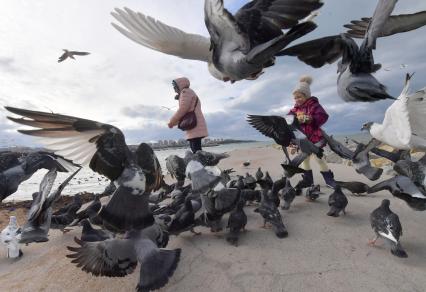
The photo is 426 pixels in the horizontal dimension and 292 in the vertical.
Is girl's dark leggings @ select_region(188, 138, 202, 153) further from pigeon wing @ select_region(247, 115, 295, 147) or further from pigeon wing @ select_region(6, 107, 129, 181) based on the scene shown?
pigeon wing @ select_region(6, 107, 129, 181)

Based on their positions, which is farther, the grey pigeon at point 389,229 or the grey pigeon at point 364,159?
the grey pigeon at point 364,159

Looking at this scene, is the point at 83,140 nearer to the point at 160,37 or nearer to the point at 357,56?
the point at 160,37

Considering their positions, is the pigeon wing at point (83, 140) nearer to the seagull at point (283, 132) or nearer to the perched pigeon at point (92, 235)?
the perched pigeon at point (92, 235)

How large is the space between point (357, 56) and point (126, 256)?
8.45ft

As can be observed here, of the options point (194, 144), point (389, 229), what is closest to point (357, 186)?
point (389, 229)

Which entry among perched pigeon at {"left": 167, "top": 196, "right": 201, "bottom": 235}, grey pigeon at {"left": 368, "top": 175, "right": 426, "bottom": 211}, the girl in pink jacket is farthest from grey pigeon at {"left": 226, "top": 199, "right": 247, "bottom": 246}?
the girl in pink jacket

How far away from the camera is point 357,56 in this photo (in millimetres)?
2016

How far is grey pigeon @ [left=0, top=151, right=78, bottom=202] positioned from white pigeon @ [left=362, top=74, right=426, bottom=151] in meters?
4.10

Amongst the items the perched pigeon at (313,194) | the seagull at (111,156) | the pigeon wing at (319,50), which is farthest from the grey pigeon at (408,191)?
the seagull at (111,156)

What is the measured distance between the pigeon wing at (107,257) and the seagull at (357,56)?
2220 mm

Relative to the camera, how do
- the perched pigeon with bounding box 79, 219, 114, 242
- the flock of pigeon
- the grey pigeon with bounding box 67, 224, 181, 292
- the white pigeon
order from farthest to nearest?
the perched pigeon with bounding box 79, 219, 114, 242 → the white pigeon → the grey pigeon with bounding box 67, 224, 181, 292 → the flock of pigeon

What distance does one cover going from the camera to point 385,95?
6.33 ft

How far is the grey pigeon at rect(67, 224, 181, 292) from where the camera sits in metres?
2.29

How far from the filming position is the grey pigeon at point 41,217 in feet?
10.9
